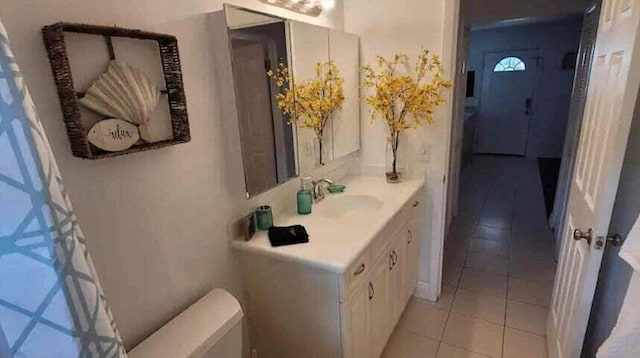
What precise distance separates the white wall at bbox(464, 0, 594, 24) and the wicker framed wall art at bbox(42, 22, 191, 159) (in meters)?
3.35

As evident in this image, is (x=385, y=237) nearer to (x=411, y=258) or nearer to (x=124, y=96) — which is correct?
(x=411, y=258)

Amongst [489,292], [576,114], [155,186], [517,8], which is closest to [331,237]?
[155,186]

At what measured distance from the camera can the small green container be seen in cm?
162

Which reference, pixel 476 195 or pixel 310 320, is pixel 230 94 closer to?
pixel 310 320

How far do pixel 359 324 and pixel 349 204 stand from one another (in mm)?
775

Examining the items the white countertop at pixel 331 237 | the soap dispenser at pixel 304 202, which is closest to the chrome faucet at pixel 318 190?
the white countertop at pixel 331 237

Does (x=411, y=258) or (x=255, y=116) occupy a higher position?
(x=255, y=116)

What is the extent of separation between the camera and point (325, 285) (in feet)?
4.50

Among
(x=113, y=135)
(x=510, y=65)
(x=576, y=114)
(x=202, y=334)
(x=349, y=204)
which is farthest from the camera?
(x=510, y=65)

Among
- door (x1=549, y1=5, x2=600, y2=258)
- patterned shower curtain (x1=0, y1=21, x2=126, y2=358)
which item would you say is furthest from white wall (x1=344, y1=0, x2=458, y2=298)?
patterned shower curtain (x1=0, y1=21, x2=126, y2=358)

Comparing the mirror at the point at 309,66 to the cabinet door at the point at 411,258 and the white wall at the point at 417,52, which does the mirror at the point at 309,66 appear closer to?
the white wall at the point at 417,52

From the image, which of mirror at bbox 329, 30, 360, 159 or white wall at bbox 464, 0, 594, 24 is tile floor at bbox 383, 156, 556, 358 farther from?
white wall at bbox 464, 0, 594, 24

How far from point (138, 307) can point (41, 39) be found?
0.83m

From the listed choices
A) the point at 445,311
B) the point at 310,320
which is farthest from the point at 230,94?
the point at 445,311
